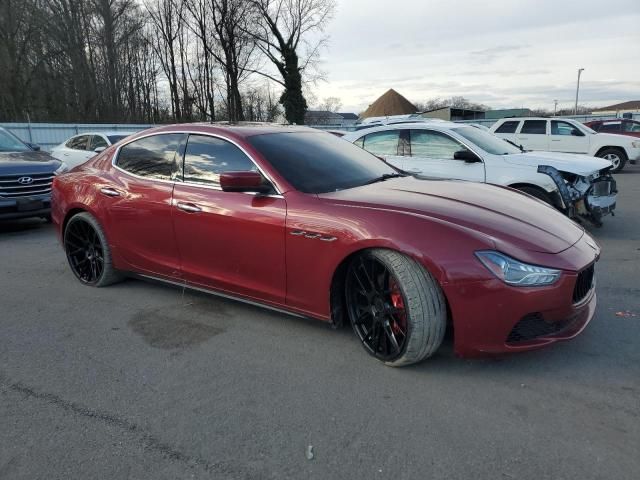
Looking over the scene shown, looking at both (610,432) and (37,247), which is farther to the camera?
(37,247)

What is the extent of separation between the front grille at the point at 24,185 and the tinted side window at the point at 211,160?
4784mm

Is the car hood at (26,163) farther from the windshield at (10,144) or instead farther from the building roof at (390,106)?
the building roof at (390,106)

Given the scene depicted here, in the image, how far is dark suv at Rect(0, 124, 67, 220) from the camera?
7.30m

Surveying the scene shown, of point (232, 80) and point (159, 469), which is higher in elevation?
point (232, 80)

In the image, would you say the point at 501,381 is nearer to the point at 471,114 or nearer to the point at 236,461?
the point at 236,461

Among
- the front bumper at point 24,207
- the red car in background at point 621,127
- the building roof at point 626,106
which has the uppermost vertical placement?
the building roof at point 626,106

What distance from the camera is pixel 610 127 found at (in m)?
17.0

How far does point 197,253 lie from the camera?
389 cm

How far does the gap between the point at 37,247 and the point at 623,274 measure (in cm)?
714

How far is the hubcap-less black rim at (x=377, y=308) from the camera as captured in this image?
3021 millimetres

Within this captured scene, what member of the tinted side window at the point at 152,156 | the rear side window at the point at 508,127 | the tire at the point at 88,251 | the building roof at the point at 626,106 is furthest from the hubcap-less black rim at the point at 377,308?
the building roof at the point at 626,106

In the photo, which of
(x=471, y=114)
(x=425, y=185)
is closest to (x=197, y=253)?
(x=425, y=185)

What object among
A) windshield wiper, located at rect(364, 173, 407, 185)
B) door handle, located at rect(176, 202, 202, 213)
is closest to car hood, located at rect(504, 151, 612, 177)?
windshield wiper, located at rect(364, 173, 407, 185)

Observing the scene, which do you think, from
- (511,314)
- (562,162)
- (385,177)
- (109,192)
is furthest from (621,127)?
(109,192)
